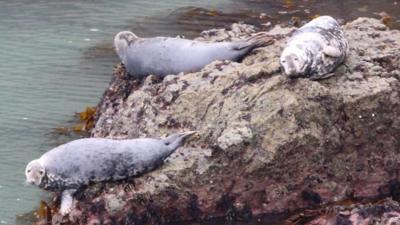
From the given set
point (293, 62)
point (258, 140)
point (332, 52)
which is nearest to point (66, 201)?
point (258, 140)

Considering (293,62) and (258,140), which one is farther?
(293,62)

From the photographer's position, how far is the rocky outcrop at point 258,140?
5.14 m

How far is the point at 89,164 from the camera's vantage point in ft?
16.9

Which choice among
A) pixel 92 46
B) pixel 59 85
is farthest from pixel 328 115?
pixel 92 46

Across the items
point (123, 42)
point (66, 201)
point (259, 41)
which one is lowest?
point (66, 201)

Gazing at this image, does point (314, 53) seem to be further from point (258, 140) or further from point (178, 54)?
point (178, 54)

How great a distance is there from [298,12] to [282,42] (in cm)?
283

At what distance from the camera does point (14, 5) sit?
348 inches

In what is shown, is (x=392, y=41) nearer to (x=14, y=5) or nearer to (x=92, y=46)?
(x=92, y=46)

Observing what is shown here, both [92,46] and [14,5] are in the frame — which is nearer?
[92,46]

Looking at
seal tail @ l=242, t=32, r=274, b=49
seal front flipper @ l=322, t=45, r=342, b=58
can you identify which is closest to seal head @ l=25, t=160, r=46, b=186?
seal tail @ l=242, t=32, r=274, b=49

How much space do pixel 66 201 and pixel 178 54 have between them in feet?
4.18

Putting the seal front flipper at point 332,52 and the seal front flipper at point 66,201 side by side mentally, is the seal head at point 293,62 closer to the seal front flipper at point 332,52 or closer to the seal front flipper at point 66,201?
the seal front flipper at point 332,52

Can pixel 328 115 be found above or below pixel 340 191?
above
